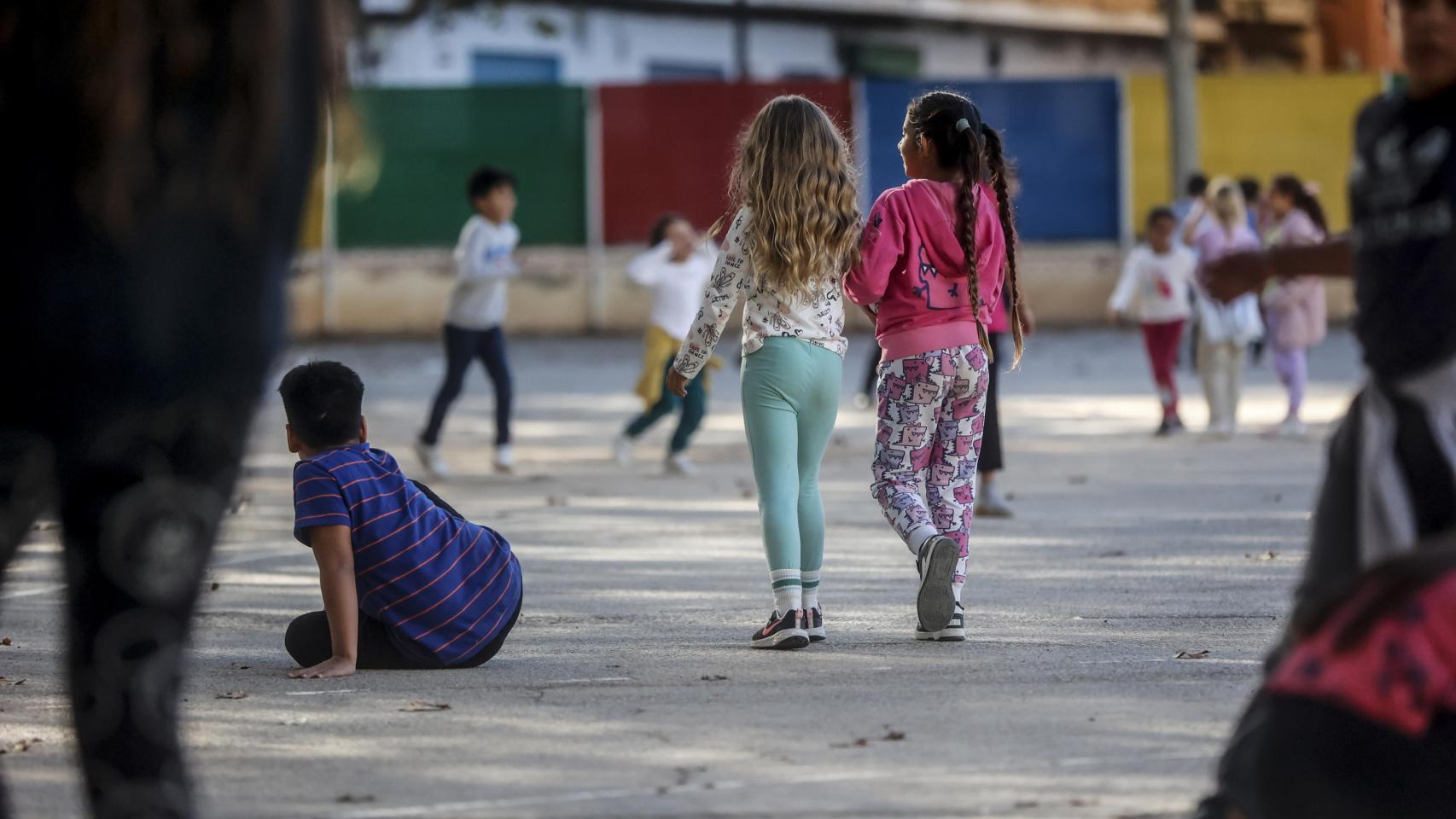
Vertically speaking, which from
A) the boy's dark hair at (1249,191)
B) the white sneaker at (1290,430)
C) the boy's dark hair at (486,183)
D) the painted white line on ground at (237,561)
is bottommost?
the white sneaker at (1290,430)

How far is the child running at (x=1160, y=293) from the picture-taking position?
14805mm

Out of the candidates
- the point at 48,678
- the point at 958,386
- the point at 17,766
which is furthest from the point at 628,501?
the point at 17,766

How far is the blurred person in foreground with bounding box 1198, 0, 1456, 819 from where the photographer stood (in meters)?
2.99

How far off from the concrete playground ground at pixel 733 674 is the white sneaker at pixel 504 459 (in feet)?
2.86

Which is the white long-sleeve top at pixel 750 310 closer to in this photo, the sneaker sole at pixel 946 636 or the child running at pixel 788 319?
the child running at pixel 788 319

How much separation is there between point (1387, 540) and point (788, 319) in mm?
3568

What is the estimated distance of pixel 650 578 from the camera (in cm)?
830

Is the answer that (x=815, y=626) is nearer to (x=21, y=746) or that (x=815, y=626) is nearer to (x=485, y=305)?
(x=21, y=746)

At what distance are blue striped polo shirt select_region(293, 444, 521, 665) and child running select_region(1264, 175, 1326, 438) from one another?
9.19 m

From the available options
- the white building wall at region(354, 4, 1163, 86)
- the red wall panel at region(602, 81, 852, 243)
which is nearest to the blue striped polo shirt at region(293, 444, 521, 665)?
the red wall panel at region(602, 81, 852, 243)

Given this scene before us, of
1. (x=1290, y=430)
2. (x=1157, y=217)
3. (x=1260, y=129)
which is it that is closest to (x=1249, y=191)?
(x=1157, y=217)

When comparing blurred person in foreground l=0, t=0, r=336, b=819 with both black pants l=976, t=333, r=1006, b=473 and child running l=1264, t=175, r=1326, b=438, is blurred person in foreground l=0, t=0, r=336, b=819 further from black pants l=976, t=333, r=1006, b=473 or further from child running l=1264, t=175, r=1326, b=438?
child running l=1264, t=175, r=1326, b=438

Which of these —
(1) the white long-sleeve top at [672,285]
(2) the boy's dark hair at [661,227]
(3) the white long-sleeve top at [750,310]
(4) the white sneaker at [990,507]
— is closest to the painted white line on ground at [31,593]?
(3) the white long-sleeve top at [750,310]

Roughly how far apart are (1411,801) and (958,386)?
12.8 ft
